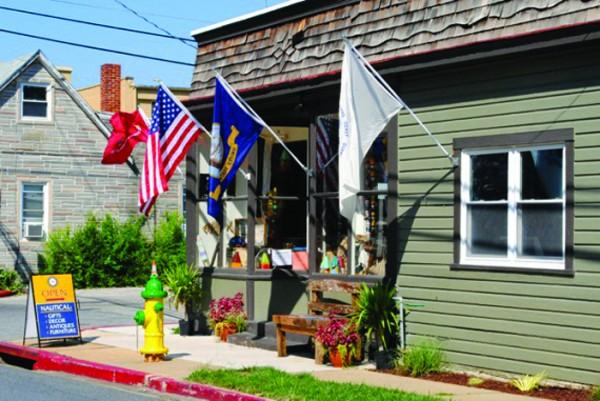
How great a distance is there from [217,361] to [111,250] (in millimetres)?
17635

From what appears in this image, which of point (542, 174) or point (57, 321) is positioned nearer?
point (542, 174)

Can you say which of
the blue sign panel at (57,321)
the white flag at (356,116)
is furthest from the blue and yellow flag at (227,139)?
the blue sign panel at (57,321)

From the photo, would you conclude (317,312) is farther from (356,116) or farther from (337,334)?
(356,116)

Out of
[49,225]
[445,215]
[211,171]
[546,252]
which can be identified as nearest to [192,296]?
[211,171]

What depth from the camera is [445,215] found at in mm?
11906

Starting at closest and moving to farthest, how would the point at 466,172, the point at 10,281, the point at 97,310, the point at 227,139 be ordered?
1. the point at 466,172
2. the point at 227,139
3. the point at 97,310
4. the point at 10,281

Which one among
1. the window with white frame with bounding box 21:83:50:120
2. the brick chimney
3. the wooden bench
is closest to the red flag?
the wooden bench

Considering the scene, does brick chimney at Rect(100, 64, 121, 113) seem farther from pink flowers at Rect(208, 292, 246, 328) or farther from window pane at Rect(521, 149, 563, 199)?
window pane at Rect(521, 149, 563, 199)

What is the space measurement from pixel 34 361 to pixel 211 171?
3762 mm

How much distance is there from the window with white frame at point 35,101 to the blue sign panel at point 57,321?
15868 millimetres

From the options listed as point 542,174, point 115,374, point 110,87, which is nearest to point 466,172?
point 542,174

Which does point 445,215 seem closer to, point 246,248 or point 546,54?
point 546,54

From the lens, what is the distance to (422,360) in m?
11.6

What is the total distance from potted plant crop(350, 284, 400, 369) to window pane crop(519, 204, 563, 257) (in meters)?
1.89
